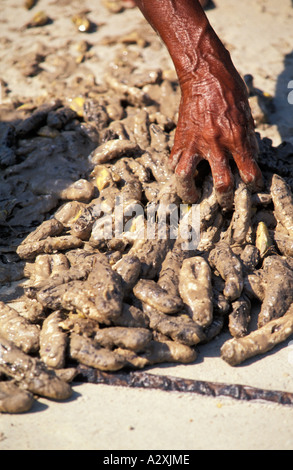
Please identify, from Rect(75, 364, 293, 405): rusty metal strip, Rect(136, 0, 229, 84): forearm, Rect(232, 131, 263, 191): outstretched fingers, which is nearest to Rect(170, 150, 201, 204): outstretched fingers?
Rect(232, 131, 263, 191): outstretched fingers

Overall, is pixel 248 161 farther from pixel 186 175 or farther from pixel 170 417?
pixel 170 417

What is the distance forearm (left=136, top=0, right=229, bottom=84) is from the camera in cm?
295

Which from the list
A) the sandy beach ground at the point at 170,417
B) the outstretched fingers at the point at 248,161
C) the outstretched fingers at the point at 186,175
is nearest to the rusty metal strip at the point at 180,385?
the sandy beach ground at the point at 170,417

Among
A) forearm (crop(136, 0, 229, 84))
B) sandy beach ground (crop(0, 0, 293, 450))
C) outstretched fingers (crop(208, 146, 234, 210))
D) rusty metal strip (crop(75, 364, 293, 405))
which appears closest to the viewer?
sandy beach ground (crop(0, 0, 293, 450))

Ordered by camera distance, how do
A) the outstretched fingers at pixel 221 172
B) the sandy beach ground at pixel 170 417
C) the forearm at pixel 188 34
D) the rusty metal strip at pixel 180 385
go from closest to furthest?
the sandy beach ground at pixel 170 417, the rusty metal strip at pixel 180 385, the outstretched fingers at pixel 221 172, the forearm at pixel 188 34

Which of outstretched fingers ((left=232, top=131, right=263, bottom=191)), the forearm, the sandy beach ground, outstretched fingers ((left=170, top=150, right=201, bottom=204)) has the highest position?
the forearm

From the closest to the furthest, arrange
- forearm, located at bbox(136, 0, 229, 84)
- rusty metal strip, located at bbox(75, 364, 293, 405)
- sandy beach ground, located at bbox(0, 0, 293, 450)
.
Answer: sandy beach ground, located at bbox(0, 0, 293, 450), rusty metal strip, located at bbox(75, 364, 293, 405), forearm, located at bbox(136, 0, 229, 84)

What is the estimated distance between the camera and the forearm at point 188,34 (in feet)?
9.66

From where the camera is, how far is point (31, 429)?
210cm

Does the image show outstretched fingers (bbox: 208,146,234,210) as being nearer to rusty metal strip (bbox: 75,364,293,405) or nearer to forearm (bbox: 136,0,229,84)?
forearm (bbox: 136,0,229,84)

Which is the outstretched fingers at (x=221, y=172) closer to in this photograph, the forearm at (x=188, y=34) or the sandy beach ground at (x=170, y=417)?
the forearm at (x=188, y=34)

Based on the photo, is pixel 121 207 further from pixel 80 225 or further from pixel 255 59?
pixel 255 59

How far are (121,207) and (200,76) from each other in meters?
0.94

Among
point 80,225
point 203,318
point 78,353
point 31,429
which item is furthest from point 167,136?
point 31,429
